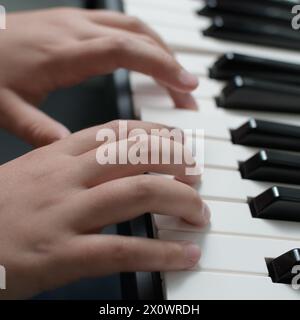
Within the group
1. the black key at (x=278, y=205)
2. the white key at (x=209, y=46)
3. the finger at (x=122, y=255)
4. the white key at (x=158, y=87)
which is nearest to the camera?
the finger at (x=122, y=255)

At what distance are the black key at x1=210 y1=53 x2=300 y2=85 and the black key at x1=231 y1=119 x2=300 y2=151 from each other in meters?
0.17

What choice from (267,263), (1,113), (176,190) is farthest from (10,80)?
(267,263)

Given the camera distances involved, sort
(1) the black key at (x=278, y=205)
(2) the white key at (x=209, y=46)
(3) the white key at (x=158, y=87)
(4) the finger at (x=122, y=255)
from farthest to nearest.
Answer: (2) the white key at (x=209, y=46) < (3) the white key at (x=158, y=87) < (1) the black key at (x=278, y=205) < (4) the finger at (x=122, y=255)

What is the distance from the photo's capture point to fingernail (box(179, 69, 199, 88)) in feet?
2.78

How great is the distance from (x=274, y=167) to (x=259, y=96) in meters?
0.19

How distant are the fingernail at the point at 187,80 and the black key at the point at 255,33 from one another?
10.1 inches

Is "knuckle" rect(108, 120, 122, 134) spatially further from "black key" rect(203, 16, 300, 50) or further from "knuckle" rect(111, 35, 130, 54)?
"black key" rect(203, 16, 300, 50)

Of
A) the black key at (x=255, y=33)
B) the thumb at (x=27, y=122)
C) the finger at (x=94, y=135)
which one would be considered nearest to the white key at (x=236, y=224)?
the finger at (x=94, y=135)

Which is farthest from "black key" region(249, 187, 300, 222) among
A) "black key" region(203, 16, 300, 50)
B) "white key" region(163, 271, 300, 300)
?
"black key" region(203, 16, 300, 50)

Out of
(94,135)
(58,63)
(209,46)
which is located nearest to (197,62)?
(209,46)

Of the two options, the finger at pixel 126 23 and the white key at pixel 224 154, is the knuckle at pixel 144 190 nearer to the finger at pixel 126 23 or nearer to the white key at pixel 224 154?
the white key at pixel 224 154

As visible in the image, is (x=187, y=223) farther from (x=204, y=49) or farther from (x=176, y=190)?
(x=204, y=49)

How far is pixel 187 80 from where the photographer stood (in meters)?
0.85

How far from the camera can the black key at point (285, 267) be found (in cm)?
62
